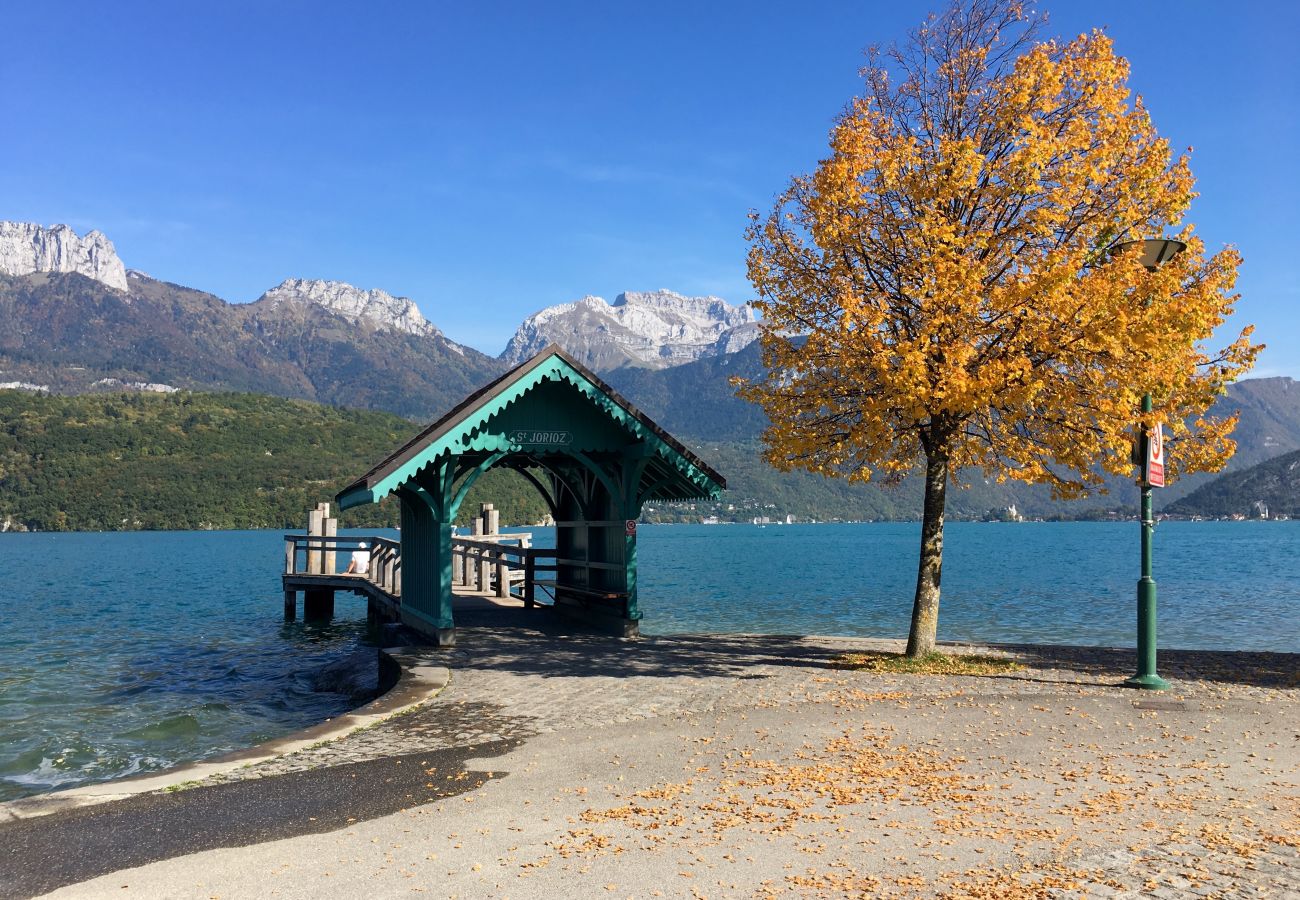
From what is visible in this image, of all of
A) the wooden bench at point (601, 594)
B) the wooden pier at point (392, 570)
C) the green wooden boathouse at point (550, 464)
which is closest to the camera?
the green wooden boathouse at point (550, 464)

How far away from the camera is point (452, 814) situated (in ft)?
26.2

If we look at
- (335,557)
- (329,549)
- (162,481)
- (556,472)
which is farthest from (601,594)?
(162,481)

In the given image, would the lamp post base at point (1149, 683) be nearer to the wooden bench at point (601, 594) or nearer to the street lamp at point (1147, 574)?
the street lamp at point (1147, 574)

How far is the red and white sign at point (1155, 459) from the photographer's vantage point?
13.9 metres

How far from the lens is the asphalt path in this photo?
6.91m

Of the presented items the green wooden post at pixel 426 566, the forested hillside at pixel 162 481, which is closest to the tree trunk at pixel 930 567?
the green wooden post at pixel 426 566

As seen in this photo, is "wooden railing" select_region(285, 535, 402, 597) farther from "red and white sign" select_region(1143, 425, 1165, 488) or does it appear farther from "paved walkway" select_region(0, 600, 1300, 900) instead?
"red and white sign" select_region(1143, 425, 1165, 488)

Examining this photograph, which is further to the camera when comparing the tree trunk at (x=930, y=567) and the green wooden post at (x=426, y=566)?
the green wooden post at (x=426, y=566)

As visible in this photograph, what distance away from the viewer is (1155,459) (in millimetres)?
14031

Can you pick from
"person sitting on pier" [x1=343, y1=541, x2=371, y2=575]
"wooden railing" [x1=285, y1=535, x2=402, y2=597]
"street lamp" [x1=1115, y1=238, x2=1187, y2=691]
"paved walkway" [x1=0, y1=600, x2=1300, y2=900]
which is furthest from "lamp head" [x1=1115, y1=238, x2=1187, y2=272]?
"person sitting on pier" [x1=343, y1=541, x2=371, y2=575]

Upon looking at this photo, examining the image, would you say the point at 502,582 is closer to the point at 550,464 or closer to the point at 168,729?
the point at 550,464

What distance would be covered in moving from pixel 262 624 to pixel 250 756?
2910cm

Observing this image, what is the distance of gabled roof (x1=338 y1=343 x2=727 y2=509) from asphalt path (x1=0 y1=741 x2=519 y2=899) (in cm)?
737

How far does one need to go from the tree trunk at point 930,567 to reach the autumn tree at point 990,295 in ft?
0.12
